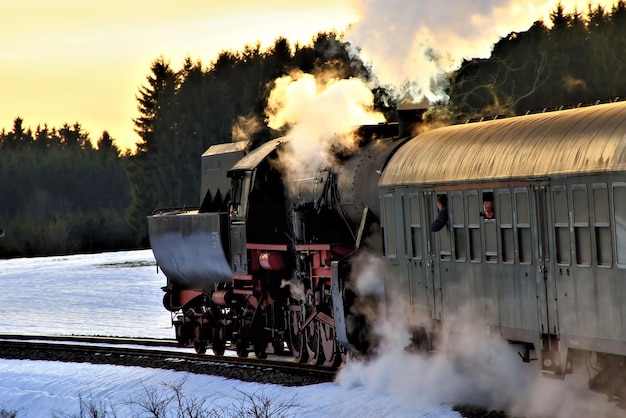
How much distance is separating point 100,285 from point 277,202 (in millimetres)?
34718

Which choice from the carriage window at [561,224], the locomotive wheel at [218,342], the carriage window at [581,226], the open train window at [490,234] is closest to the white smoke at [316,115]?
the locomotive wheel at [218,342]

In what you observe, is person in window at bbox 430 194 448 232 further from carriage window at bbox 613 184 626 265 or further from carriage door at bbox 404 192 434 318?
carriage window at bbox 613 184 626 265

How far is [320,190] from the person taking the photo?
19.9 metres

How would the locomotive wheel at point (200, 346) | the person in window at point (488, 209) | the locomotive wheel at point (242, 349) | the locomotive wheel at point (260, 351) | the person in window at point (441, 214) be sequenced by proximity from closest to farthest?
1. the person in window at point (488, 209)
2. the person in window at point (441, 214)
3. the locomotive wheel at point (260, 351)
4. the locomotive wheel at point (242, 349)
5. the locomotive wheel at point (200, 346)

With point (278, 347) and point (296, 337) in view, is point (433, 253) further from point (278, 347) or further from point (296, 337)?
point (278, 347)

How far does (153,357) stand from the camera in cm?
2395

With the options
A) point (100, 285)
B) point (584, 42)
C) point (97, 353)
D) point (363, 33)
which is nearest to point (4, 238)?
point (100, 285)

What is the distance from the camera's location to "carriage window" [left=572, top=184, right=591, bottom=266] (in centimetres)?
1248

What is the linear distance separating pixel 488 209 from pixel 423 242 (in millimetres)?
2155

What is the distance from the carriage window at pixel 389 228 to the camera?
1727 centimetres

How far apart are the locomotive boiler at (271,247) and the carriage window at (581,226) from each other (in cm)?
545

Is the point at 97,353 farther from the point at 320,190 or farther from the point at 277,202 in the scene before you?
the point at 320,190

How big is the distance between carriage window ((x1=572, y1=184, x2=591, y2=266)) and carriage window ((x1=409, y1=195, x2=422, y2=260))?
154 inches

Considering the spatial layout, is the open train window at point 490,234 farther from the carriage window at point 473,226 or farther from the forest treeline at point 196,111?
the forest treeline at point 196,111
